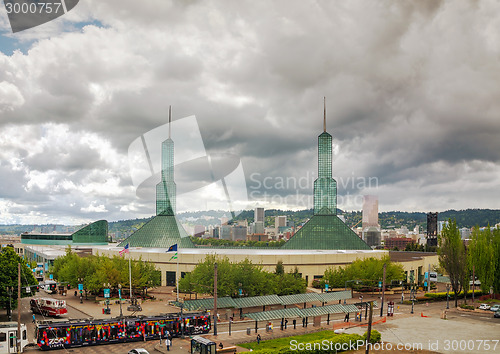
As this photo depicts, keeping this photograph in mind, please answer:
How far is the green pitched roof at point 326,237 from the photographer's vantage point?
307 feet

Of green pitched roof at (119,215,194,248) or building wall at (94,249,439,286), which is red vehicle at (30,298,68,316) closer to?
building wall at (94,249,439,286)

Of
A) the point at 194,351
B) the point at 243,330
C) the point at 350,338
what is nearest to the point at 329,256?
the point at 243,330

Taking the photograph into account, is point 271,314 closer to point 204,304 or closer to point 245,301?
point 245,301

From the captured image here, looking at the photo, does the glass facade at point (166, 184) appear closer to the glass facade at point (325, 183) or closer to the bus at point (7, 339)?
the glass facade at point (325, 183)

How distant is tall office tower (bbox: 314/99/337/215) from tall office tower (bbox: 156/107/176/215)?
111 ft

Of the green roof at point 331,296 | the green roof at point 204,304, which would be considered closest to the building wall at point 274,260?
the green roof at point 331,296

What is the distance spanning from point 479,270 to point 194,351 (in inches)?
2177

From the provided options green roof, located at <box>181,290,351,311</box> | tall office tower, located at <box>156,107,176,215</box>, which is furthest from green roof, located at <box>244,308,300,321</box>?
tall office tower, located at <box>156,107,176,215</box>

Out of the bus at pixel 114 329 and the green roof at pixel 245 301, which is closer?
the bus at pixel 114 329

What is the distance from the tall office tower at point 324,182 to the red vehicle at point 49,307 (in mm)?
61731

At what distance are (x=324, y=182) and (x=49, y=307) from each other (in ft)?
220

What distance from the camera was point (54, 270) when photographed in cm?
7800

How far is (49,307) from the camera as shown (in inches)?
1994

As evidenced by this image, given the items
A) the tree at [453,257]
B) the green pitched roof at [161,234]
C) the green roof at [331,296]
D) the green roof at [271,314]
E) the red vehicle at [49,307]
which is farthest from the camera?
the green pitched roof at [161,234]
